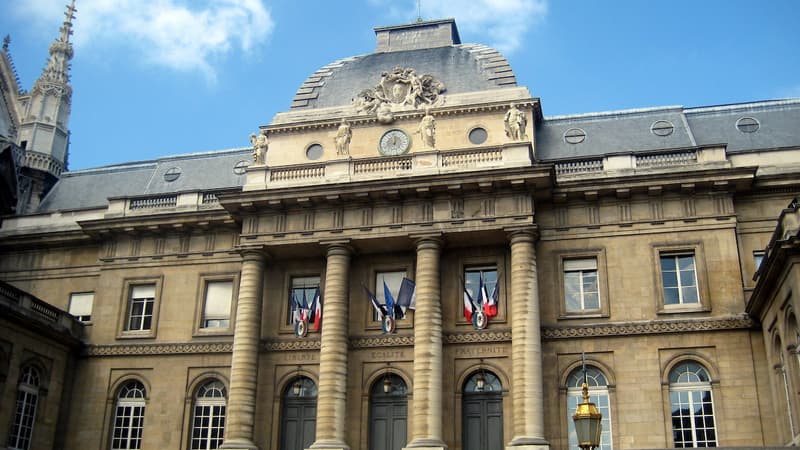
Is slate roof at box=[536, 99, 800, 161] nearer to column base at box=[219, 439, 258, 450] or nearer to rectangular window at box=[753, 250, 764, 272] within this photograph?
rectangular window at box=[753, 250, 764, 272]

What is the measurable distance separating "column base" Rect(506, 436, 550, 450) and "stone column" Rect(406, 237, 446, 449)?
229 cm

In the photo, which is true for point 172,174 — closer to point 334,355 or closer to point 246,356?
point 246,356

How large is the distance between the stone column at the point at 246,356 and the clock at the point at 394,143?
626 centimetres

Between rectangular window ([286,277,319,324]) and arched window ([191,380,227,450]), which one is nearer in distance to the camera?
arched window ([191,380,227,450])

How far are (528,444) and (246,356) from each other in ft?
33.6

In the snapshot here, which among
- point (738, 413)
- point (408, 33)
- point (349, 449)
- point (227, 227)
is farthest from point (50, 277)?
point (738, 413)

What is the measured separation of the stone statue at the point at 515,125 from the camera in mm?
32031

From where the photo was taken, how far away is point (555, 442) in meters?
28.7

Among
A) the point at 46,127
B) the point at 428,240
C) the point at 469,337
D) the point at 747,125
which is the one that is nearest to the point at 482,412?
the point at 469,337

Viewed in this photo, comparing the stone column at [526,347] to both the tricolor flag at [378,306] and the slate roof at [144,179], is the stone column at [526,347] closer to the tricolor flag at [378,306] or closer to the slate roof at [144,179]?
the tricolor flag at [378,306]

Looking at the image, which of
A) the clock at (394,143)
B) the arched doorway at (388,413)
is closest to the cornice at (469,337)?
the arched doorway at (388,413)

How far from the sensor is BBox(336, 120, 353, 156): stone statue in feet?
110

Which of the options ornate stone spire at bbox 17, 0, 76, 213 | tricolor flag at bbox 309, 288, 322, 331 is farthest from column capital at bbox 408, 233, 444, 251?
ornate stone spire at bbox 17, 0, 76, 213

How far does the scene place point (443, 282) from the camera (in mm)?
31625
